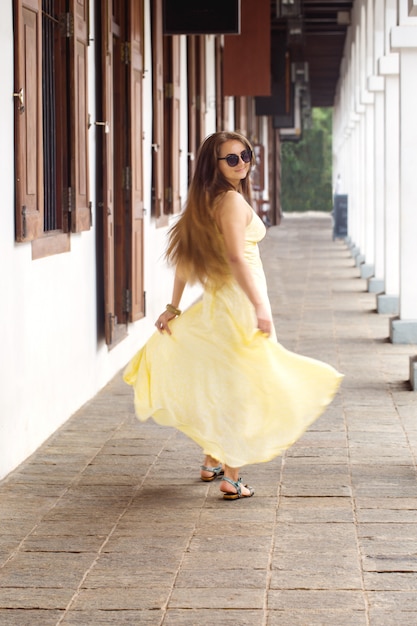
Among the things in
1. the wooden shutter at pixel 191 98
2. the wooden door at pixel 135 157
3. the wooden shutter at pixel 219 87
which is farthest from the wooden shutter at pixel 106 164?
the wooden shutter at pixel 219 87

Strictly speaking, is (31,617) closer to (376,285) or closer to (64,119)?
(64,119)

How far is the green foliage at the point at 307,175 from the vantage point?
184 ft

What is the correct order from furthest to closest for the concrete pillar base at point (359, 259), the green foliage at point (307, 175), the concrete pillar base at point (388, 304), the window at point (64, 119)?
the green foliage at point (307, 175), the concrete pillar base at point (359, 259), the concrete pillar base at point (388, 304), the window at point (64, 119)

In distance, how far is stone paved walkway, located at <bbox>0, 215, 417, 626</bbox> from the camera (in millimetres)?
3803

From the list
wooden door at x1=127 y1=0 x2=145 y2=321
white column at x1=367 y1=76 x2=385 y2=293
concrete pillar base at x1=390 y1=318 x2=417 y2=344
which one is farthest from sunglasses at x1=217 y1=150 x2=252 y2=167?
white column at x1=367 y1=76 x2=385 y2=293

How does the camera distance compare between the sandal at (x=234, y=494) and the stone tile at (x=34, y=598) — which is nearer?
the stone tile at (x=34, y=598)

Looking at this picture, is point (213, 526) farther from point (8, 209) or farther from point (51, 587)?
point (8, 209)

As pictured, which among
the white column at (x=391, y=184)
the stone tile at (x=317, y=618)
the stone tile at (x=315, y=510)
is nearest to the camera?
the stone tile at (x=317, y=618)

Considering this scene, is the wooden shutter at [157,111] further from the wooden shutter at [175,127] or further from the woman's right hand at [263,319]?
the woman's right hand at [263,319]

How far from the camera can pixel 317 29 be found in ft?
84.4

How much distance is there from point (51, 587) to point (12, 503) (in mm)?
1174

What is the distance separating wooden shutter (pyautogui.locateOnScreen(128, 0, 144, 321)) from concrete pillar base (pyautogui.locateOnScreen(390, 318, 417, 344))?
2.29m

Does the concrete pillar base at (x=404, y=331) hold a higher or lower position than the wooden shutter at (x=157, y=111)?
lower

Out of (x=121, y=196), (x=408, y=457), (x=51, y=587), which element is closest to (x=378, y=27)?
(x=121, y=196)
